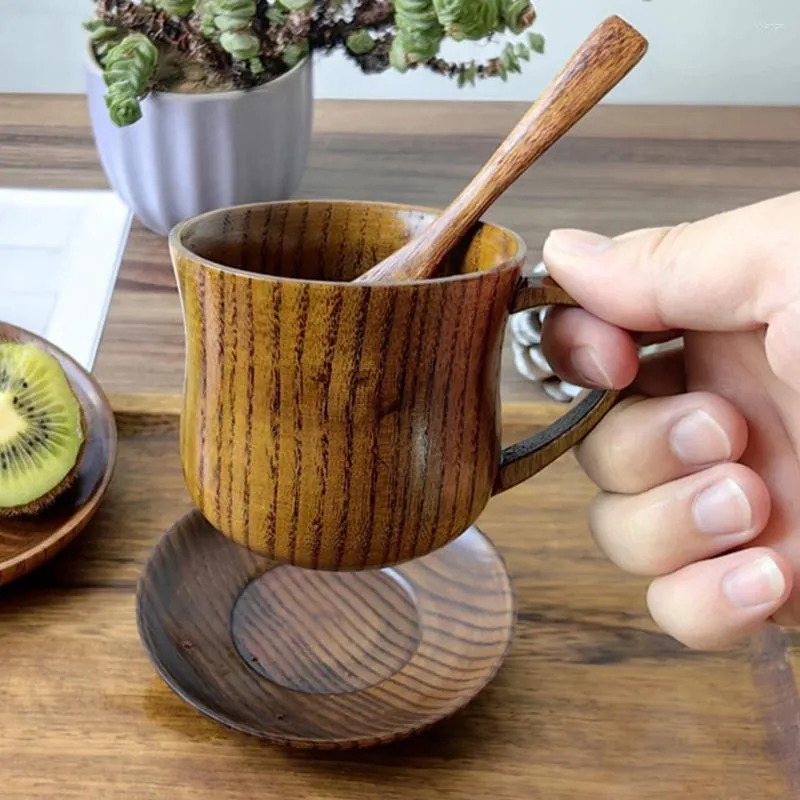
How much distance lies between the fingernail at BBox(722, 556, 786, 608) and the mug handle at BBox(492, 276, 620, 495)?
9 cm

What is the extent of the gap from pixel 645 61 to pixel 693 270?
958mm

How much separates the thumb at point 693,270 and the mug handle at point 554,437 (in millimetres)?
24

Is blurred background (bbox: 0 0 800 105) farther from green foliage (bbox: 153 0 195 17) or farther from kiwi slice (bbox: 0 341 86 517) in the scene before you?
kiwi slice (bbox: 0 341 86 517)

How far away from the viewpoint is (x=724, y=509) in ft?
1.36

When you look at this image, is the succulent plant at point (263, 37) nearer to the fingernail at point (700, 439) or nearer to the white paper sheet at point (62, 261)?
the white paper sheet at point (62, 261)

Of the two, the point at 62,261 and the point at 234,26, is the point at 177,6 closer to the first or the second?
the point at 234,26

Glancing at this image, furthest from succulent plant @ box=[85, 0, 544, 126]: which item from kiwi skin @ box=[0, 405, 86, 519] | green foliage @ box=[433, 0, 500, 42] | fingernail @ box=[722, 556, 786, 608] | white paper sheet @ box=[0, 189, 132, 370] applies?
fingernail @ box=[722, 556, 786, 608]

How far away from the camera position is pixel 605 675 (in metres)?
0.42

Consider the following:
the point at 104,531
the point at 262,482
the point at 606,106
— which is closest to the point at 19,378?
the point at 104,531

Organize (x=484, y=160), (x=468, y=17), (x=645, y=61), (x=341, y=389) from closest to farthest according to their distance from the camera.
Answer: (x=341, y=389) < (x=468, y=17) < (x=484, y=160) < (x=645, y=61)

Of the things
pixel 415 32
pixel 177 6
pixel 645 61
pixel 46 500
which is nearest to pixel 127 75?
pixel 177 6

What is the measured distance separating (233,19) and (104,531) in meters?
0.33

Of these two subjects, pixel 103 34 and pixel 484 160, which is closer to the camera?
pixel 103 34

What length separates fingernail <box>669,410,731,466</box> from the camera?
42 cm
